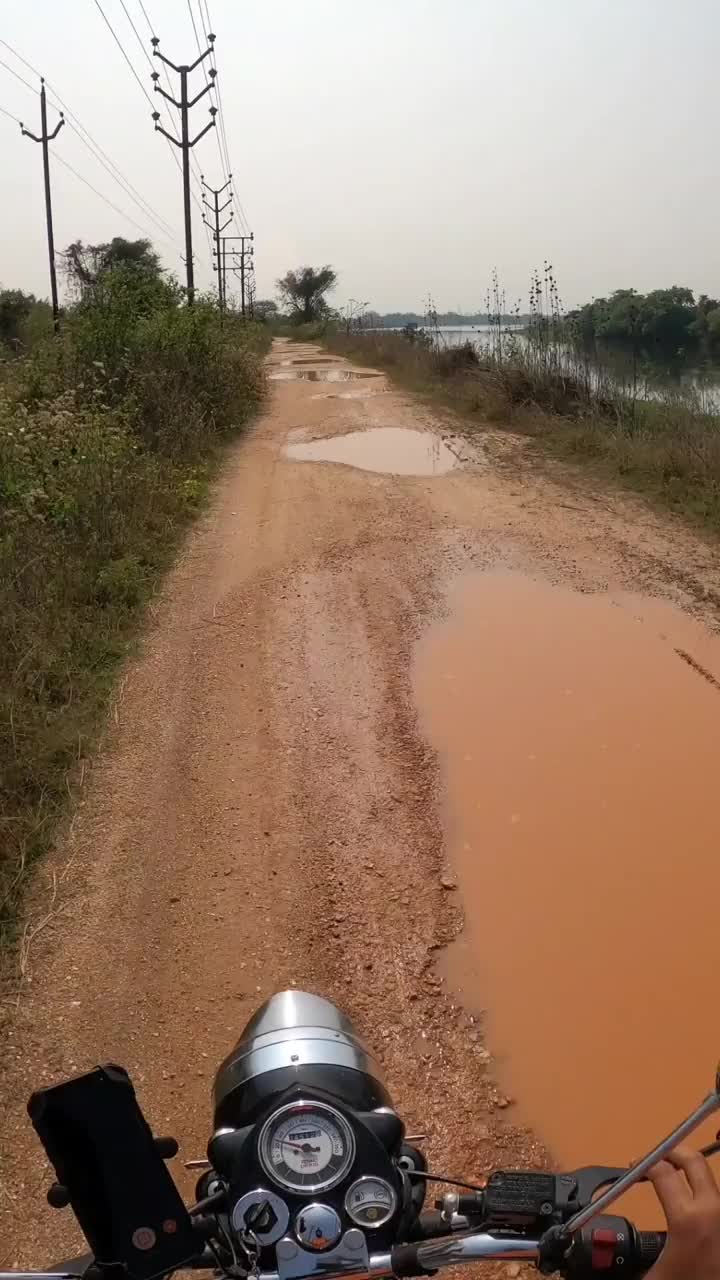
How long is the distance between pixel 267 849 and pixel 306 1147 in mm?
2596

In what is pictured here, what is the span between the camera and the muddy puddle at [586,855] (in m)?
2.85

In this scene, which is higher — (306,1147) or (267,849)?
(306,1147)

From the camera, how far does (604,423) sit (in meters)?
11.4

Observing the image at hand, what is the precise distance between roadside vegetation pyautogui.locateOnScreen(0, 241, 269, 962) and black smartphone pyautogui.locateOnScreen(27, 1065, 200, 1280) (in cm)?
231

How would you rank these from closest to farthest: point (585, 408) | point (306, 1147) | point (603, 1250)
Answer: point (603, 1250)
point (306, 1147)
point (585, 408)

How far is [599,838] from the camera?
12.8 ft

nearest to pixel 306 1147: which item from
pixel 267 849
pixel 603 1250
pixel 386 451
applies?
pixel 603 1250

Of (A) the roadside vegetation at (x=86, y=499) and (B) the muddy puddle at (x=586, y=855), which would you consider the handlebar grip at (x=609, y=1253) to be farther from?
(A) the roadside vegetation at (x=86, y=499)

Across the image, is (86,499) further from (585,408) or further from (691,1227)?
(585,408)

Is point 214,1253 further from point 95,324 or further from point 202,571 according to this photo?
point 95,324

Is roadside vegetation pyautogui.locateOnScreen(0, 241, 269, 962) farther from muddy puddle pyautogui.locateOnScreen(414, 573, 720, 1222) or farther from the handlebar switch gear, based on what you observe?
the handlebar switch gear

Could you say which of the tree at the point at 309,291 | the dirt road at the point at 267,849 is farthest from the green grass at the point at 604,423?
the tree at the point at 309,291

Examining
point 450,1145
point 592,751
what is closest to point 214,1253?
point 450,1145

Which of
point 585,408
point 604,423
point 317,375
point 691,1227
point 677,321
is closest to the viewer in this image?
point 691,1227
